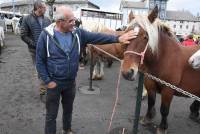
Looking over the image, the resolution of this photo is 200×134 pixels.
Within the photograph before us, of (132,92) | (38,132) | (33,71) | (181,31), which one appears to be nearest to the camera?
(38,132)

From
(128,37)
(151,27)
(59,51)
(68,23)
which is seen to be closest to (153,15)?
(151,27)


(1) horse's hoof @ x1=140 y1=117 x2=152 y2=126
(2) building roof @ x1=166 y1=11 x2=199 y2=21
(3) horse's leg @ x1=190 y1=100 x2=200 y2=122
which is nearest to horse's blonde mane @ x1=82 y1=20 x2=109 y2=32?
(3) horse's leg @ x1=190 y1=100 x2=200 y2=122

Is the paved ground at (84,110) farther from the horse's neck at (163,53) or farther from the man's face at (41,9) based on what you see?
the man's face at (41,9)

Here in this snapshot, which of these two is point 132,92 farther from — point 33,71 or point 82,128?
point 33,71

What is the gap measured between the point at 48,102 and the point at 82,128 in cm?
133

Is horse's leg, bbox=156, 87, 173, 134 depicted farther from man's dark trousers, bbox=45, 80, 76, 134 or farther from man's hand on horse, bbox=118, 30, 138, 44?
man's dark trousers, bbox=45, 80, 76, 134

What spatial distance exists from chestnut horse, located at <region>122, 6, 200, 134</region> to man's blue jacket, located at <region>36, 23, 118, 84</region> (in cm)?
68

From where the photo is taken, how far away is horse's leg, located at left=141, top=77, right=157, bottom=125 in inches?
201

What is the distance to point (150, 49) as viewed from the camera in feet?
14.4

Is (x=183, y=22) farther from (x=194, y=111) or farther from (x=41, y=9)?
(x=41, y=9)

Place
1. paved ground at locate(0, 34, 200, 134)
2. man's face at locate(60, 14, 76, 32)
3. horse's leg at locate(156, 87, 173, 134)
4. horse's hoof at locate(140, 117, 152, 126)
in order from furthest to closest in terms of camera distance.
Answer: horse's hoof at locate(140, 117, 152, 126) < paved ground at locate(0, 34, 200, 134) < horse's leg at locate(156, 87, 173, 134) < man's face at locate(60, 14, 76, 32)

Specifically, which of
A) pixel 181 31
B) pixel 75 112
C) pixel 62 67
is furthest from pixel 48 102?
pixel 181 31

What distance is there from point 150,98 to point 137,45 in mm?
1656

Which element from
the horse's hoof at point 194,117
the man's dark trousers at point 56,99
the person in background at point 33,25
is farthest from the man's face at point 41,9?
the horse's hoof at point 194,117
